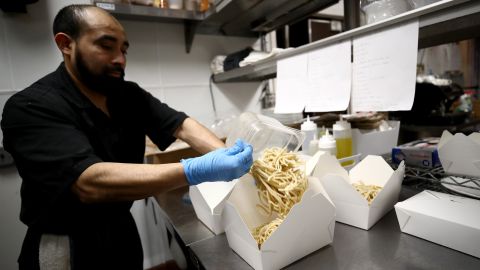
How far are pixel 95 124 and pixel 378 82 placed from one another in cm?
106

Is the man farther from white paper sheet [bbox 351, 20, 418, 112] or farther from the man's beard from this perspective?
white paper sheet [bbox 351, 20, 418, 112]

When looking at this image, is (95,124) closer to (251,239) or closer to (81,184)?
(81,184)

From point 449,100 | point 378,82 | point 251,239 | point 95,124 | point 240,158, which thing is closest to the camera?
point 251,239

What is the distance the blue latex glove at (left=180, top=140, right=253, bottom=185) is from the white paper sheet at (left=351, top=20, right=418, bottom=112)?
1.49 feet

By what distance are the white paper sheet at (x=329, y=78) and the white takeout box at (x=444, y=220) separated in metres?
0.38

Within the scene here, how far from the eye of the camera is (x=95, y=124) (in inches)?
41.9

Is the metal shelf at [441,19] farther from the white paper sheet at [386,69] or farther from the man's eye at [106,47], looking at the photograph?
the man's eye at [106,47]

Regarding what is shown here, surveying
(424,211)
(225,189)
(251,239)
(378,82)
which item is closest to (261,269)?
(251,239)

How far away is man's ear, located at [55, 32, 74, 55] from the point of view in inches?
A: 41.5

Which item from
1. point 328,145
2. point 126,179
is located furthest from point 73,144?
point 328,145

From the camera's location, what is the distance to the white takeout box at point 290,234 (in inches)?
23.4

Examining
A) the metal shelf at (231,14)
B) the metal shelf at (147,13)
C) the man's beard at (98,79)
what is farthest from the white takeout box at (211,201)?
the metal shelf at (147,13)

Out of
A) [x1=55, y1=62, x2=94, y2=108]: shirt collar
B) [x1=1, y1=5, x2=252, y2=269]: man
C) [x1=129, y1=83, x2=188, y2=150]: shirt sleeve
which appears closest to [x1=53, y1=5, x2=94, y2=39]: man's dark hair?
[x1=1, y1=5, x2=252, y2=269]: man

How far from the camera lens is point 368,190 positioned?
0.84 meters
